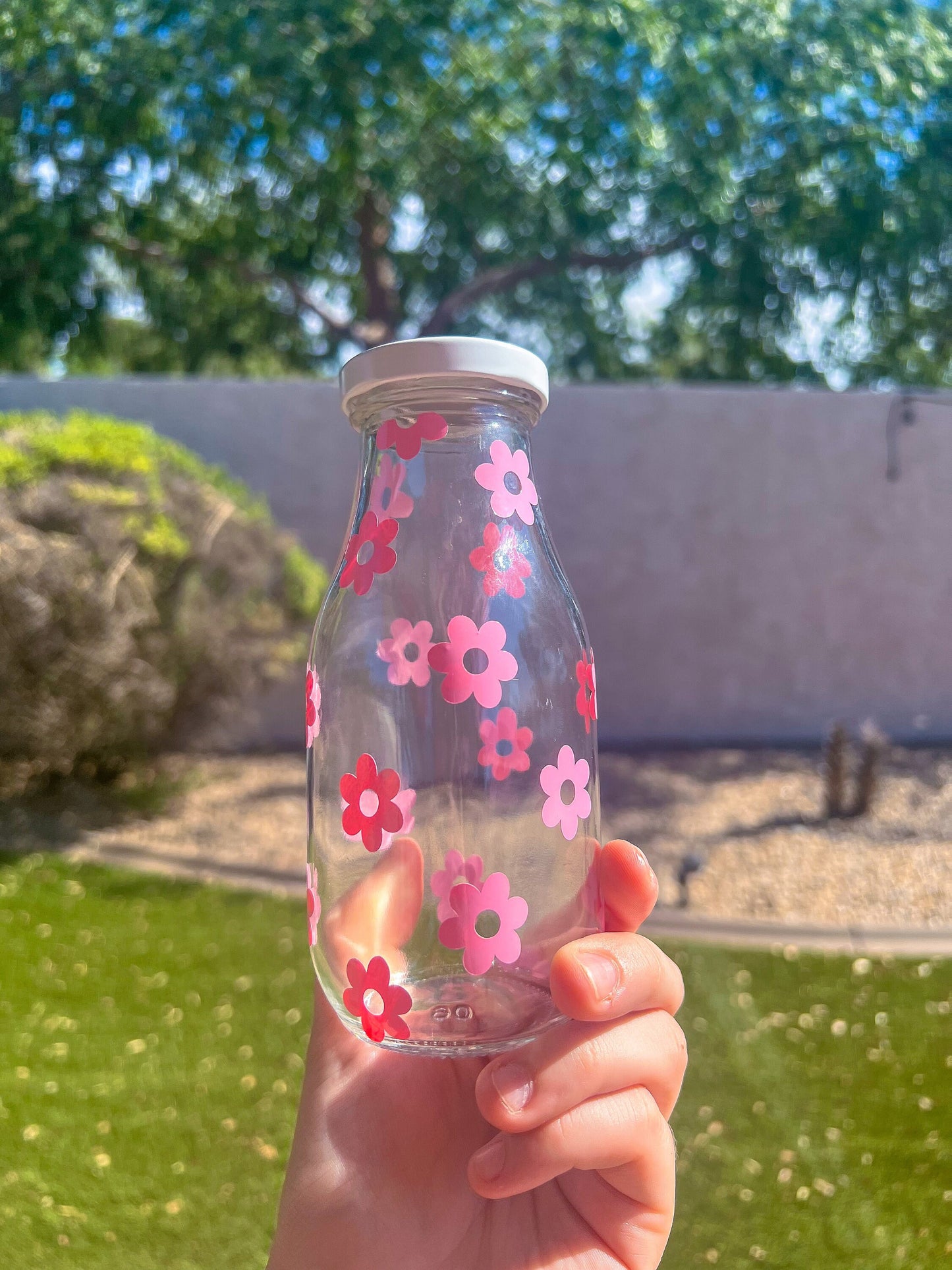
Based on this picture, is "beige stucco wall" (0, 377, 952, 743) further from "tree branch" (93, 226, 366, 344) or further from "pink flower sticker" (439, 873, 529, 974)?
"pink flower sticker" (439, 873, 529, 974)

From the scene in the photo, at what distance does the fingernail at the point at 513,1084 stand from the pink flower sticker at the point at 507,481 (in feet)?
1.51

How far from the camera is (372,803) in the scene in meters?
0.78

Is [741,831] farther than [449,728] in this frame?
Yes

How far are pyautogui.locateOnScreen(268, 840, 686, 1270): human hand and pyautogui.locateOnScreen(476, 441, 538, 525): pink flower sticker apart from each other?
316mm

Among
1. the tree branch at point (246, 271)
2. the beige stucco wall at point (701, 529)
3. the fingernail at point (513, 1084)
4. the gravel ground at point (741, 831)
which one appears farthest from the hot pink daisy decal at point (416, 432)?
the tree branch at point (246, 271)

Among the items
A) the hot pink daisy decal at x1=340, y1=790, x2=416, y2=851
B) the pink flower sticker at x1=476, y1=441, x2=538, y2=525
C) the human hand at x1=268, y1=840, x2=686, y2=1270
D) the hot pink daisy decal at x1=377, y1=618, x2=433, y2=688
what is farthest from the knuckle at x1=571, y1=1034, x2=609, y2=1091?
the pink flower sticker at x1=476, y1=441, x2=538, y2=525

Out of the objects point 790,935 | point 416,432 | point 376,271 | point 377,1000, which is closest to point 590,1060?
point 377,1000

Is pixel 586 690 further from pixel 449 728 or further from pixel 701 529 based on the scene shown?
pixel 701 529

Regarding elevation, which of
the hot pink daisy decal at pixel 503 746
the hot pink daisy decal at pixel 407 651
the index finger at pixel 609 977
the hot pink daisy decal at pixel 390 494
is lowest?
the index finger at pixel 609 977

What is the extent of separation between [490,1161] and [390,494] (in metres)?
0.57

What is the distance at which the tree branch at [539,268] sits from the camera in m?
8.39

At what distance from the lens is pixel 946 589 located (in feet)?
19.8

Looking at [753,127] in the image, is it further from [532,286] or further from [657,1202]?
[657,1202]

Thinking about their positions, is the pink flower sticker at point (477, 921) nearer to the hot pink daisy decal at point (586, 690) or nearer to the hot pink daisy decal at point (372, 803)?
the hot pink daisy decal at point (372, 803)
